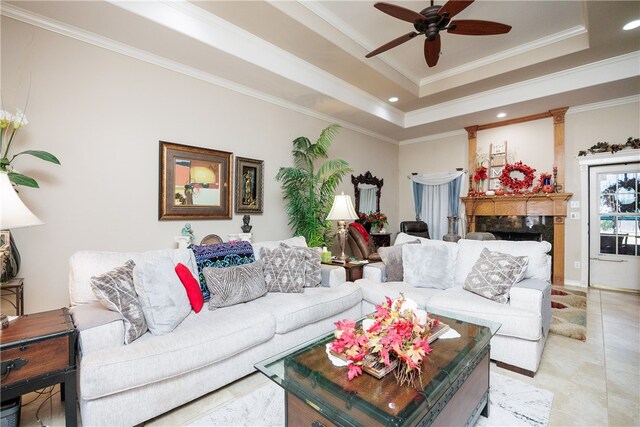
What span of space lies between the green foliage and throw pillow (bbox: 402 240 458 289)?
1.41 m

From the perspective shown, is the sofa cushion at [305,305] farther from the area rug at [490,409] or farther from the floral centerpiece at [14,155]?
the floral centerpiece at [14,155]

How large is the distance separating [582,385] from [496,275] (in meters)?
0.90

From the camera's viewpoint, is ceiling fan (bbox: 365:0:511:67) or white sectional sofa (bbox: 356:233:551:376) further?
ceiling fan (bbox: 365:0:511:67)

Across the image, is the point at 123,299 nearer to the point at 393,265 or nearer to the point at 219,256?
the point at 219,256

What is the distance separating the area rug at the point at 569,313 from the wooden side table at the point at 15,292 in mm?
4771

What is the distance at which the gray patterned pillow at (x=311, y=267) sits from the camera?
2996mm

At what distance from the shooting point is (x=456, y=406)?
144 centimetres

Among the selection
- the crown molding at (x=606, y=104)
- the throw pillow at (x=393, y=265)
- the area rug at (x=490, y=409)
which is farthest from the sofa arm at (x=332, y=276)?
the crown molding at (x=606, y=104)

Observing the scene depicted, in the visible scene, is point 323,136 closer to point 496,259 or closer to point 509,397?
point 496,259

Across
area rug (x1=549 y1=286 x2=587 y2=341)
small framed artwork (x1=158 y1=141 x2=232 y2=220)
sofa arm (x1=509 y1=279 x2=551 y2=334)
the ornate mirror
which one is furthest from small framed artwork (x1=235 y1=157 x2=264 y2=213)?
area rug (x1=549 y1=286 x2=587 y2=341)

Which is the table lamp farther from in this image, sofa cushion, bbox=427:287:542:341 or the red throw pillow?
the red throw pillow

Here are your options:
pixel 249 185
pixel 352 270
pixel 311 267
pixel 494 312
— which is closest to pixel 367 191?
pixel 249 185

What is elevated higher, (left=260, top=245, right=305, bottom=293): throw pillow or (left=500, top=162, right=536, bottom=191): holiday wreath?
(left=500, top=162, right=536, bottom=191): holiday wreath

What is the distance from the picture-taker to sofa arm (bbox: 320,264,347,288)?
3133 mm
